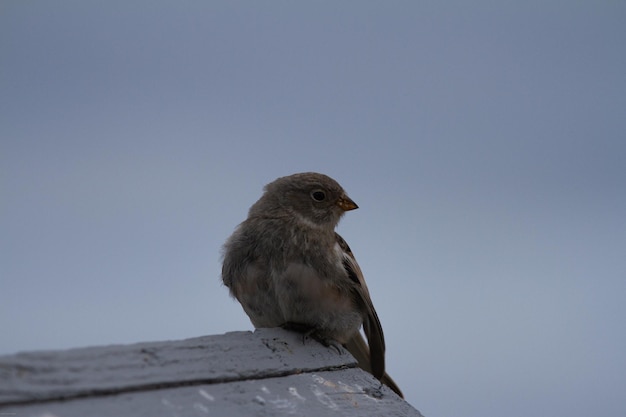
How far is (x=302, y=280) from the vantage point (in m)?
3.91

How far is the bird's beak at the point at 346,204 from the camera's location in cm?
490

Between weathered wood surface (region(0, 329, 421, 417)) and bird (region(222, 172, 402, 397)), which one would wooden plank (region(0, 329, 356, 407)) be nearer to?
weathered wood surface (region(0, 329, 421, 417))

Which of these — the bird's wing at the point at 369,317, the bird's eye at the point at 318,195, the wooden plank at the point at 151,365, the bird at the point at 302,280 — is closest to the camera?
the wooden plank at the point at 151,365

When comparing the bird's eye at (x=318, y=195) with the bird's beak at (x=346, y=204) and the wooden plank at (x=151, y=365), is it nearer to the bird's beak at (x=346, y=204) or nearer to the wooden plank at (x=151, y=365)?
the bird's beak at (x=346, y=204)

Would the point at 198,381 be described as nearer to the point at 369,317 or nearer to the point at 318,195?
A: the point at 369,317

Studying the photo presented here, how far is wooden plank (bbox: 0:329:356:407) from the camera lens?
2145 millimetres

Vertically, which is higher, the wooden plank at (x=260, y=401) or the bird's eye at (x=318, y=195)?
the bird's eye at (x=318, y=195)

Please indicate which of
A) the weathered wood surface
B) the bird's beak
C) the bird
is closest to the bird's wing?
the bird

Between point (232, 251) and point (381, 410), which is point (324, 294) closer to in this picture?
point (232, 251)

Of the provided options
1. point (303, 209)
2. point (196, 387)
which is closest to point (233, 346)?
point (196, 387)

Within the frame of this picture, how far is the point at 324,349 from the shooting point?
3.31m

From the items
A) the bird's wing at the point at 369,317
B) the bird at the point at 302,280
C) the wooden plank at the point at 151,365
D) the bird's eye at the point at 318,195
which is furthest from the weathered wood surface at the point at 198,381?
the bird's eye at the point at 318,195

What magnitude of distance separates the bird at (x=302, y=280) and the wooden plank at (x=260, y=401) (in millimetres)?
528

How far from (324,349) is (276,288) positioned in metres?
0.69
